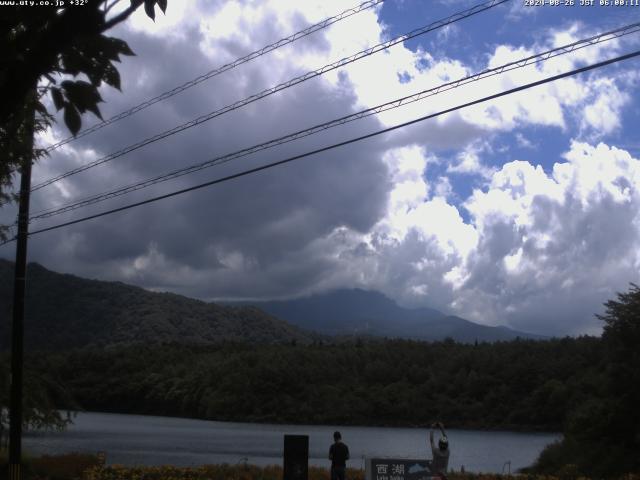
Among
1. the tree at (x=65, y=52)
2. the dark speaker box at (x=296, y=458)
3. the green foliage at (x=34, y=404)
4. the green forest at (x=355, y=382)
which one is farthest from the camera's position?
the green forest at (x=355, y=382)

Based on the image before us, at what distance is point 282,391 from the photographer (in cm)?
10931

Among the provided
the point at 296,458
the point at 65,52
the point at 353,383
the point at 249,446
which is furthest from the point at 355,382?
the point at 65,52

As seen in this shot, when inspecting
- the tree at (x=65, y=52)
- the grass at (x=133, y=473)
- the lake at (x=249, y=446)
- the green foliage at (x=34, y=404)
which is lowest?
the lake at (x=249, y=446)

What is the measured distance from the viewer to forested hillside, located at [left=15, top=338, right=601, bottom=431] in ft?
317

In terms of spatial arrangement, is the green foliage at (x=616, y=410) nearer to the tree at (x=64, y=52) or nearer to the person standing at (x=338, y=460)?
the person standing at (x=338, y=460)

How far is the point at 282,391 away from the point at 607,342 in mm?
74760

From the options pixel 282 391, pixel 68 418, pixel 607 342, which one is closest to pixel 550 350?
pixel 282 391

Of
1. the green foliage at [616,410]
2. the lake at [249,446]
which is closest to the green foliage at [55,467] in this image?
the lake at [249,446]

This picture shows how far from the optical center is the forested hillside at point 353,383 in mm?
96562

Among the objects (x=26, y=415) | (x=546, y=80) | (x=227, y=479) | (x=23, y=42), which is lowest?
(x=227, y=479)

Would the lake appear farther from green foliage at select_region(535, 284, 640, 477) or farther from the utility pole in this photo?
the utility pole

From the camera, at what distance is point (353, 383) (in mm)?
111375

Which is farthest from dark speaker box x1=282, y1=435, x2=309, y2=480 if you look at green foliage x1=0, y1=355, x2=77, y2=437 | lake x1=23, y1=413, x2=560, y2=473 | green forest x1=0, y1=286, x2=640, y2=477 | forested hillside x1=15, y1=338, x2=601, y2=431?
forested hillside x1=15, y1=338, x2=601, y2=431

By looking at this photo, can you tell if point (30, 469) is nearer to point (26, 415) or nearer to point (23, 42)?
point (26, 415)
